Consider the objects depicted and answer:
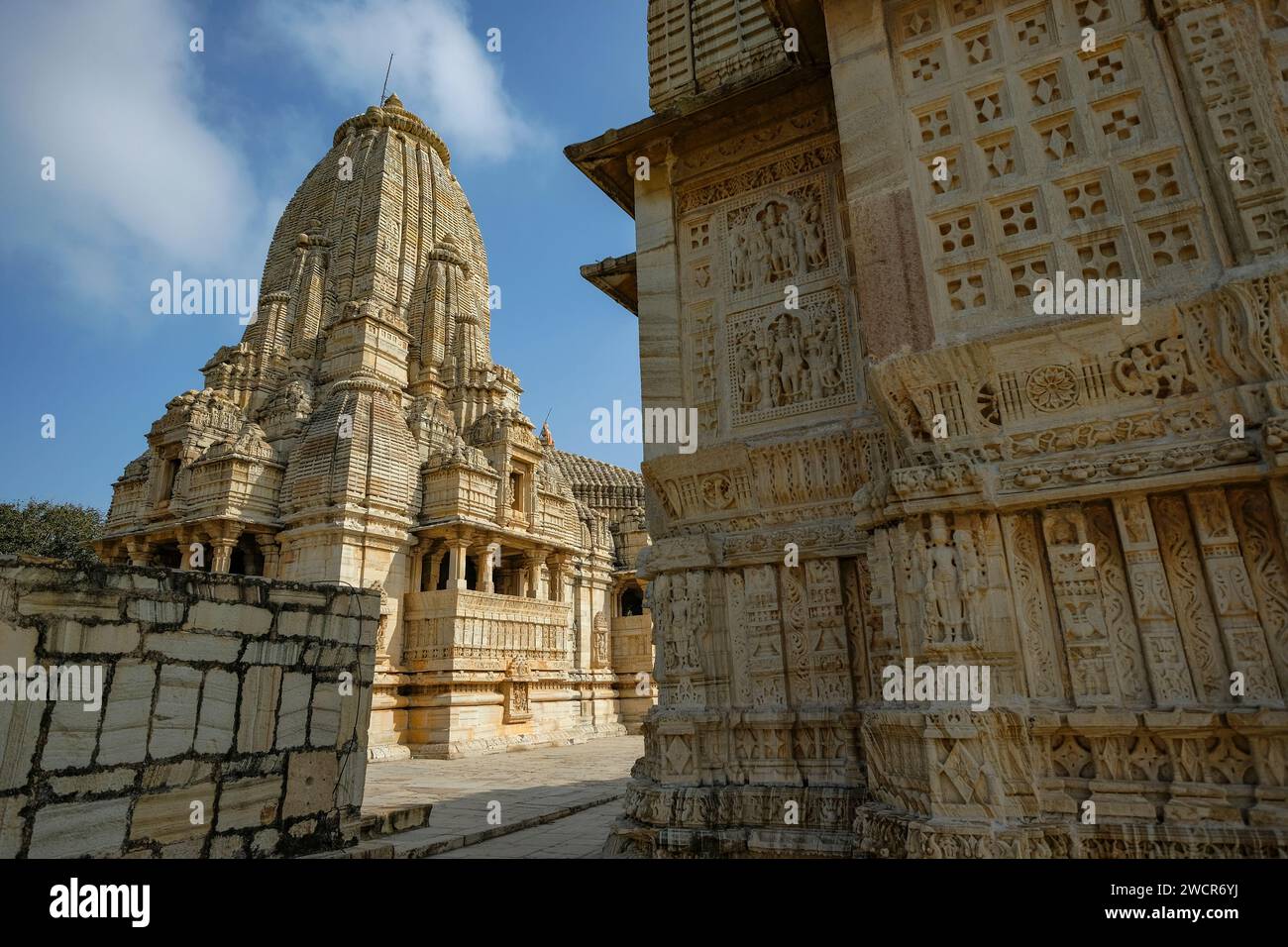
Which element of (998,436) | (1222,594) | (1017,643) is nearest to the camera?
(1222,594)

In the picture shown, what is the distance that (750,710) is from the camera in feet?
21.4

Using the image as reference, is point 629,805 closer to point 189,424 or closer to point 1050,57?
point 1050,57

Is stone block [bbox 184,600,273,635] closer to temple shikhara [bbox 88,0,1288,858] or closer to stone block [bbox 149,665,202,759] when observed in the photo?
temple shikhara [bbox 88,0,1288,858]

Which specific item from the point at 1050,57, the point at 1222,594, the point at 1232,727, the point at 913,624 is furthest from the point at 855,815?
the point at 1050,57

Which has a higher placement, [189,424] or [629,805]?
[189,424]

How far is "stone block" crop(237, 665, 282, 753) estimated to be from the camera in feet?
18.4

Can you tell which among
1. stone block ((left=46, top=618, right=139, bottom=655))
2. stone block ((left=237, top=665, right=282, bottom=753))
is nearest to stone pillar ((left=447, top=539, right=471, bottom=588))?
stone block ((left=237, top=665, right=282, bottom=753))

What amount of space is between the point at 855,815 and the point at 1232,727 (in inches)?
102

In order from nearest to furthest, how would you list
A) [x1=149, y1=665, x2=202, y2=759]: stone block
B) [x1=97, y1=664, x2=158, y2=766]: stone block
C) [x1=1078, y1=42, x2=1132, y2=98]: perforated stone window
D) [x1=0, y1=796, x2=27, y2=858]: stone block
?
[x1=0, y1=796, x2=27, y2=858]: stone block → [x1=97, y1=664, x2=158, y2=766]: stone block → [x1=149, y1=665, x2=202, y2=759]: stone block → [x1=1078, y1=42, x2=1132, y2=98]: perforated stone window

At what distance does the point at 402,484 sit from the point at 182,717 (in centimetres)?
1760

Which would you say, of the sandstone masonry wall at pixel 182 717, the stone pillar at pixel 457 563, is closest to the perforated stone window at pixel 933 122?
the sandstone masonry wall at pixel 182 717

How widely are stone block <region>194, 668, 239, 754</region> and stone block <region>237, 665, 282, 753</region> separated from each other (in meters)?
0.08

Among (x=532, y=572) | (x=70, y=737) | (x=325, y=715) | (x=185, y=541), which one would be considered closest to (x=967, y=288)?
(x=325, y=715)
